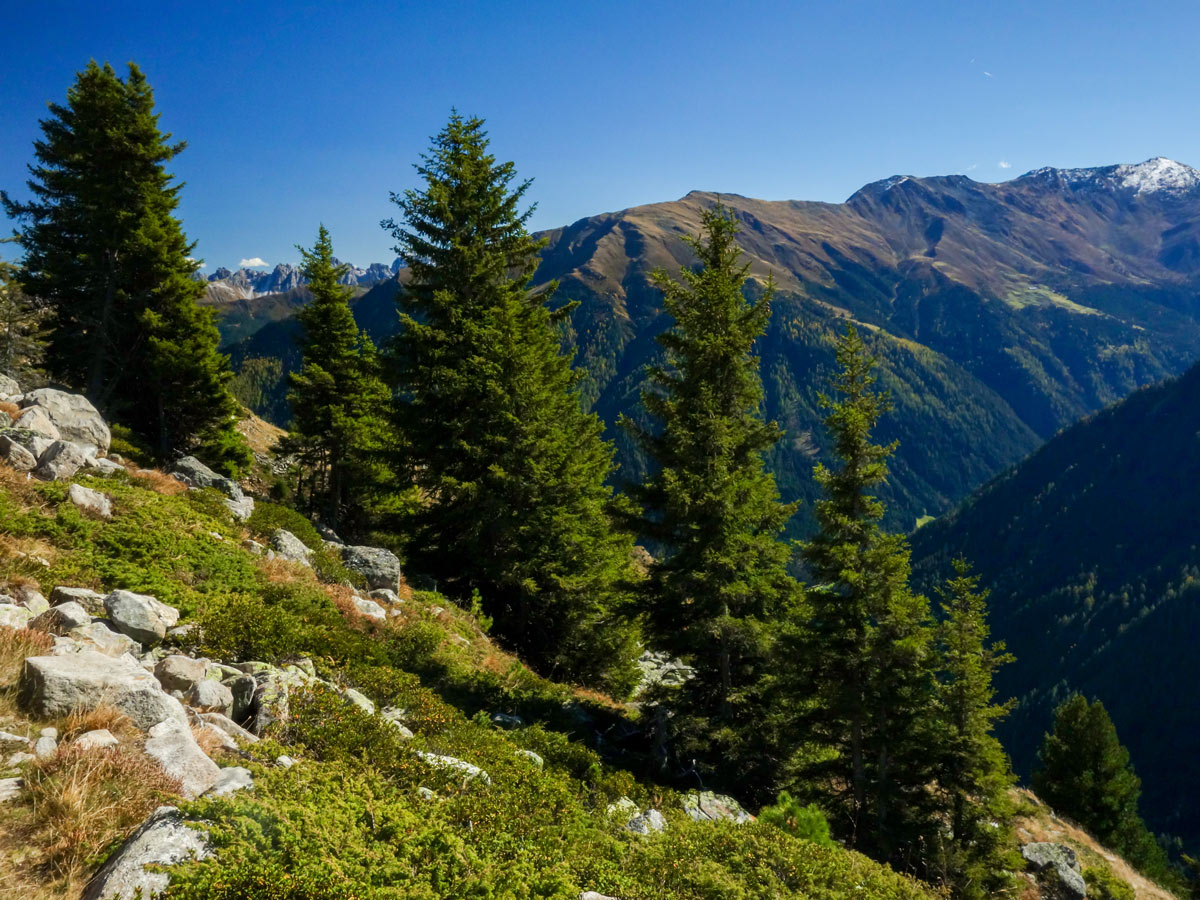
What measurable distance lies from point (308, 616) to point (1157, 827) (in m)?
202

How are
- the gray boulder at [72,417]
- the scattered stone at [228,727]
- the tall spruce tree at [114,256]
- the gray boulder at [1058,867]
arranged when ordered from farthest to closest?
1. the tall spruce tree at [114,256]
2. the gray boulder at [1058,867]
3. the gray boulder at [72,417]
4. the scattered stone at [228,727]

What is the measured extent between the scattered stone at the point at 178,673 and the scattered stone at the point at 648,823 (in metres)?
5.26

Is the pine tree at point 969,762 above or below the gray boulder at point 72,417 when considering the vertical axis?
below

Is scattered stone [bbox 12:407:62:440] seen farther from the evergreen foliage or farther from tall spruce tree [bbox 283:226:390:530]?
the evergreen foliage

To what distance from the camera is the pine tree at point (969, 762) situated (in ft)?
44.6

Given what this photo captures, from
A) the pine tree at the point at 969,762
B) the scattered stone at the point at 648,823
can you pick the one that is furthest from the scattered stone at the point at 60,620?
the pine tree at the point at 969,762

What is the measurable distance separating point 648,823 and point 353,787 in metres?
4.49

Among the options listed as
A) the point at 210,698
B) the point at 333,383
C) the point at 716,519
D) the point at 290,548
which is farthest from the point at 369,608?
the point at 333,383

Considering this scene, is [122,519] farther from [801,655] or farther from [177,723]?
[801,655]

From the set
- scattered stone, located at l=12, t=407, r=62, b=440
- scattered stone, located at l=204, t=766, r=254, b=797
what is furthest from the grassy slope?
scattered stone, located at l=12, t=407, r=62, b=440

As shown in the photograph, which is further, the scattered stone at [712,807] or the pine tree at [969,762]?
the pine tree at [969,762]

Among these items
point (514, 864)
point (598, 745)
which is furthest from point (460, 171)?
point (514, 864)

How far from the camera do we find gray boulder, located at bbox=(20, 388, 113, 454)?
569 inches

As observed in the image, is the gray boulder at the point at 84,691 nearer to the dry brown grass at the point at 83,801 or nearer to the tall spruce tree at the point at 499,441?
the dry brown grass at the point at 83,801
